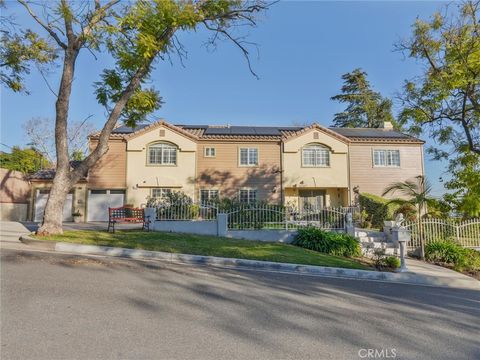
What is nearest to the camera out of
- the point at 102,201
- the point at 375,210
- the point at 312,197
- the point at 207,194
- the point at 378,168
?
the point at 375,210

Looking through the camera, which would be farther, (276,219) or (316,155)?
(316,155)

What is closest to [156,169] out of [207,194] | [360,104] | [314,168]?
[207,194]

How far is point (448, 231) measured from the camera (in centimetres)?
1388

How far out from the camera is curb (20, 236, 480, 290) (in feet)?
30.6

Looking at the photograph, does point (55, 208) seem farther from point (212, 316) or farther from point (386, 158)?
point (386, 158)

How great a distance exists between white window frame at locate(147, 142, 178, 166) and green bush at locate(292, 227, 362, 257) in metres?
14.2

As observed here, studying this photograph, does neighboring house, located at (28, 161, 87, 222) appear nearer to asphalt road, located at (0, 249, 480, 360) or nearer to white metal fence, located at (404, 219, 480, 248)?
asphalt road, located at (0, 249, 480, 360)

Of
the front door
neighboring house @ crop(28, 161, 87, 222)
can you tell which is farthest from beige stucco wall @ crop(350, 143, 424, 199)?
neighboring house @ crop(28, 161, 87, 222)

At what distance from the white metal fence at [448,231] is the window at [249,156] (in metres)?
13.6

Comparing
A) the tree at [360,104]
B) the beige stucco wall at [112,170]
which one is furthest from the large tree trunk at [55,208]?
the tree at [360,104]

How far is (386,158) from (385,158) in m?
0.08

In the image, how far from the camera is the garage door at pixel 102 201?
24.6 metres

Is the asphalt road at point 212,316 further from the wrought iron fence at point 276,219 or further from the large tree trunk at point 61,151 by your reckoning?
the wrought iron fence at point 276,219

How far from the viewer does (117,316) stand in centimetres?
484
